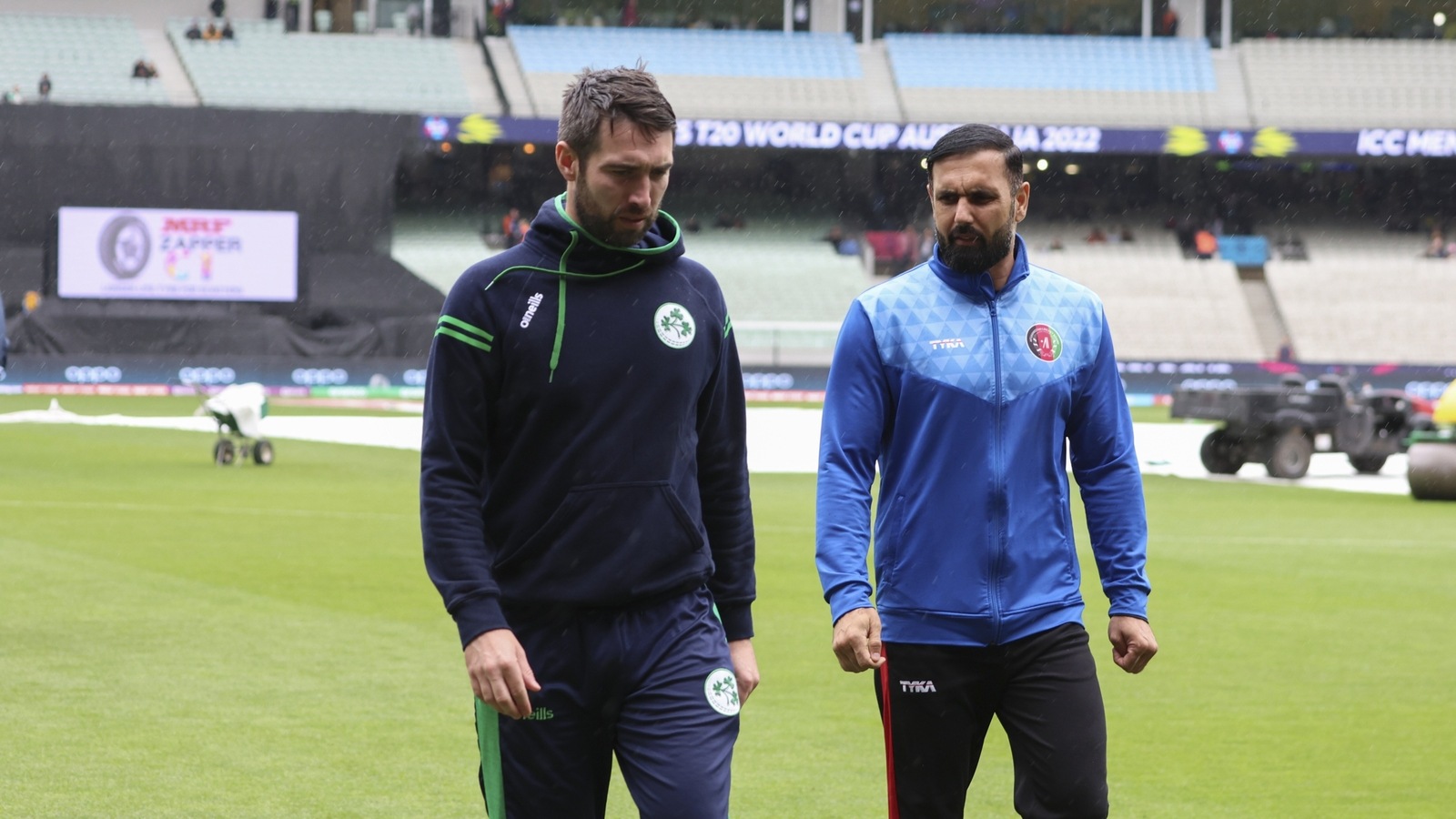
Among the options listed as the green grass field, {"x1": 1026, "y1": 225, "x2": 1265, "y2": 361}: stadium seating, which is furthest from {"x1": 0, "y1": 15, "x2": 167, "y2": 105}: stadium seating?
the green grass field

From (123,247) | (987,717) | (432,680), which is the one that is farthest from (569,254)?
(123,247)

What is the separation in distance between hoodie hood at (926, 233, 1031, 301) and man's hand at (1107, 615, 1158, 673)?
833 mm

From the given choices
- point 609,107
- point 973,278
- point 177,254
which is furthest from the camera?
point 177,254

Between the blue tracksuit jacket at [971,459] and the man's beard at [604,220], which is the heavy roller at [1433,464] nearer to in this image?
the blue tracksuit jacket at [971,459]

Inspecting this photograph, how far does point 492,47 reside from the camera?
179 feet

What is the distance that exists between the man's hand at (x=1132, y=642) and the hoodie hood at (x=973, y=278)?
833mm

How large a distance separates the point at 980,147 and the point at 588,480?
4.61ft

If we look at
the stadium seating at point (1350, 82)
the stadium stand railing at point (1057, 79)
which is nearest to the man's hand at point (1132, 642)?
the stadium stand railing at point (1057, 79)

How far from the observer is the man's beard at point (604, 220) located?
3.71 m

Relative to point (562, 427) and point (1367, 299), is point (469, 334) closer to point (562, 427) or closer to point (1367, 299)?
point (562, 427)

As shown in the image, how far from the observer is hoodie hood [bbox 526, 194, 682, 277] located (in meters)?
3.76

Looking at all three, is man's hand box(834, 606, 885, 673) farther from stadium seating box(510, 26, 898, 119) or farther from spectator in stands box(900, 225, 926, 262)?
stadium seating box(510, 26, 898, 119)

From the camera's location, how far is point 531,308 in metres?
3.70

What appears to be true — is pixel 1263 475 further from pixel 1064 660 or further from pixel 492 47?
pixel 492 47
